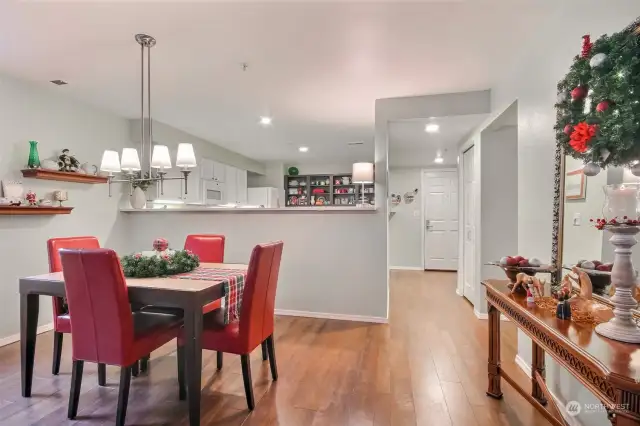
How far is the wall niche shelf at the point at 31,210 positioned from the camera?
114 inches

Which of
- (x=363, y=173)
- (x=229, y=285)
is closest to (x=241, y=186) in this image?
(x=363, y=173)

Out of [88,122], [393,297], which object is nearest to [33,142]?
[88,122]

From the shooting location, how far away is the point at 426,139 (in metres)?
4.72

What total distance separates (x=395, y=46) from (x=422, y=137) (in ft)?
7.62

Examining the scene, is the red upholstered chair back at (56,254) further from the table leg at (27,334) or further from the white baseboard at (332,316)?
the white baseboard at (332,316)

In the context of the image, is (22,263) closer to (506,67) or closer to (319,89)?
(319,89)

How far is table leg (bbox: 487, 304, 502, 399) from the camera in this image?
6.81 ft

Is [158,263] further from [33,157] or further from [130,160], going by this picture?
[33,157]

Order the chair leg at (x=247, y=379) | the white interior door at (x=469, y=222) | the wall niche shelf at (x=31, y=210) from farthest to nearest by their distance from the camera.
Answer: the white interior door at (x=469, y=222)
the wall niche shelf at (x=31, y=210)
the chair leg at (x=247, y=379)

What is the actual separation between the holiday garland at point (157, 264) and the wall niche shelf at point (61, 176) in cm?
164

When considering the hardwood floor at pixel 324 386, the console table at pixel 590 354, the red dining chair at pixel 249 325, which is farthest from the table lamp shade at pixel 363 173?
the console table at pixel 590 354

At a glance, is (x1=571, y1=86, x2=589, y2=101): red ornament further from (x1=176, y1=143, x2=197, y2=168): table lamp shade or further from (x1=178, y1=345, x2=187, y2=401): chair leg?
(x1=178, y1=345, x2=187, y2=401): chair leg

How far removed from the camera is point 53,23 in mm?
2176

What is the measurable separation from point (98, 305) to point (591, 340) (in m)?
2.09
